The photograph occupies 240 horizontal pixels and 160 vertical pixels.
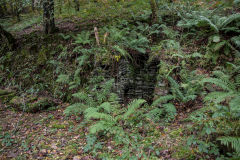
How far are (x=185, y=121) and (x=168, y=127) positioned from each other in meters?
0.44

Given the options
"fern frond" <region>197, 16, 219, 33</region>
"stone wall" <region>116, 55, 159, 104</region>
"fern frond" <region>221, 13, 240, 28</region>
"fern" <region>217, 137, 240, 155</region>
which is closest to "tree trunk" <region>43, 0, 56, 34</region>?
"stone wall" <region>116, 55, 159, 104</region>

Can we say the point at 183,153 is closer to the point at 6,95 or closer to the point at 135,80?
the point at 135,80

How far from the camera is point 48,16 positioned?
7.27 metres

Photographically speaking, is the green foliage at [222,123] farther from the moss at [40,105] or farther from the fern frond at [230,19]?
the moss at [40,105]

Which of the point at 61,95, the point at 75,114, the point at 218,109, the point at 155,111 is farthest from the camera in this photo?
the point at 61,95

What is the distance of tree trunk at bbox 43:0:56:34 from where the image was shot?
671 centimetres

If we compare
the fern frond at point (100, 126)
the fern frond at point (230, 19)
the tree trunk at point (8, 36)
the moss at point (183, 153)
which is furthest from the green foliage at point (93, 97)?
the tree trunk at point (8, 36)

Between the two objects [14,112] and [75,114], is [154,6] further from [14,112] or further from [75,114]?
[14,112]

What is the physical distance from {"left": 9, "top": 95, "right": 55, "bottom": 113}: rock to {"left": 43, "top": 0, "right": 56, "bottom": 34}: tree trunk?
3343mm

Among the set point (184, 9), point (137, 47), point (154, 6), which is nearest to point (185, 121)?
point (137, 47)

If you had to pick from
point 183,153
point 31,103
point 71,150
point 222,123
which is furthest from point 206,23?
point 31,103

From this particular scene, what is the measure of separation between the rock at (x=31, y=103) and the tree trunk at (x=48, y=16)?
11.0 feet

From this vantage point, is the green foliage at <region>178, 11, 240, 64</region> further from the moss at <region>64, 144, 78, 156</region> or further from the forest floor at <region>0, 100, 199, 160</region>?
the moss at <region>64, 144, 78, 156</region>

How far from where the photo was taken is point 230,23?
5.46 metres
